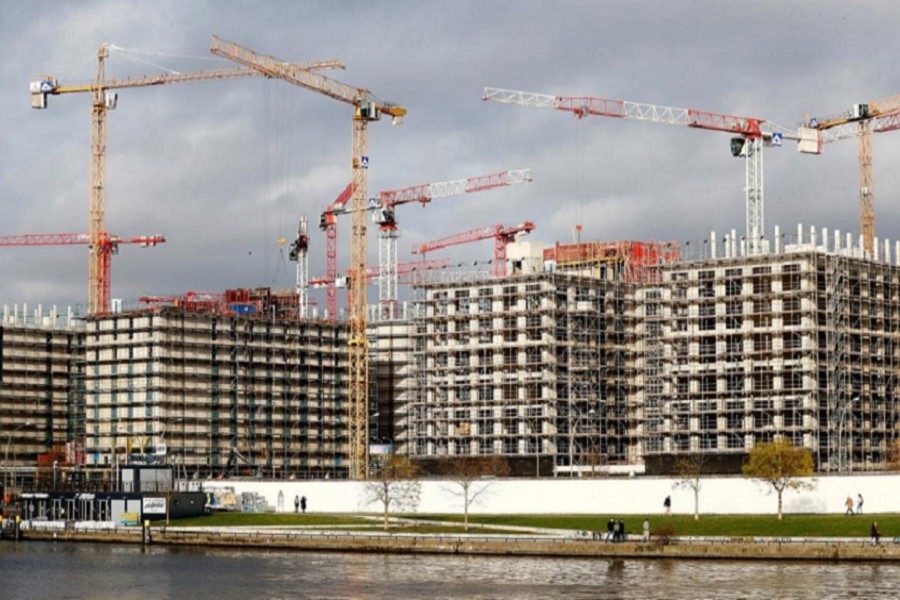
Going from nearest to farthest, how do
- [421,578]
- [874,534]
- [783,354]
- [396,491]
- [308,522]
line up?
[421,578]
[874,534]
[308,522]
[396,491]
[783,354]

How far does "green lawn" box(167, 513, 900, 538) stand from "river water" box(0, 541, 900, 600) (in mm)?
13516

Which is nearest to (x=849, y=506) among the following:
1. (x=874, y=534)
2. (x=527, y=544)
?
(x=874, y=534)

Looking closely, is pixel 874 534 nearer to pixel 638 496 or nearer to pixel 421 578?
pixel 421 578

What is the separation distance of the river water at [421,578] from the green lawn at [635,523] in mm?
13516

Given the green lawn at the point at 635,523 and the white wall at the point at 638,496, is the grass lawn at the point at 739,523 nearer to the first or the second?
the green lawn at the point at 635,523

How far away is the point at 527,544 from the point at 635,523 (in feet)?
63.1

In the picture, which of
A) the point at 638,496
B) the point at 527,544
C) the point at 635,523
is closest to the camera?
the point at 527,544

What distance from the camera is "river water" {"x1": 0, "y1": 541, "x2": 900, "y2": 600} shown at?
9400cm

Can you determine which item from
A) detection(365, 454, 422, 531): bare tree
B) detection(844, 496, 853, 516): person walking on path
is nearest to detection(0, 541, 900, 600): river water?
detection(844, 496, 853, 516): person walking on path

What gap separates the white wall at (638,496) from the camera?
13788cm

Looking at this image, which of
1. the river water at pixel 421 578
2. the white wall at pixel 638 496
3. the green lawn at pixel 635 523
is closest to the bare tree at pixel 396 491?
the white wall at pixel 638 496

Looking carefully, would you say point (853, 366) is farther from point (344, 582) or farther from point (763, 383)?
point (344, 582)

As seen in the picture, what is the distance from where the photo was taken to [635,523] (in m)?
137

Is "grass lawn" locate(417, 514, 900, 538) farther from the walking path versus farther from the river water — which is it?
the river water
